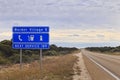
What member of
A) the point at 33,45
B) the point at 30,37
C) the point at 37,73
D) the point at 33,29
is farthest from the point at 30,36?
the point at 37,73

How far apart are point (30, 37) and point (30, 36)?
104 mm

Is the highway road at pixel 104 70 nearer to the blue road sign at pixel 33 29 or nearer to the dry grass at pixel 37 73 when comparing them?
the dry grass at pixel 37 73

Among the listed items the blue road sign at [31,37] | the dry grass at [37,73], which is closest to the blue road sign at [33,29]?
the blue road sign at [31,37]

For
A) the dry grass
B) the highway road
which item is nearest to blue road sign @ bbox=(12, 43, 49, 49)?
the dry grass

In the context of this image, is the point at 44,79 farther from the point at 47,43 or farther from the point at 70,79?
the point at 47,43

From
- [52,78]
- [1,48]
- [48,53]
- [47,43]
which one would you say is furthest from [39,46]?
[48,53]

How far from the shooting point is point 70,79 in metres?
19.8

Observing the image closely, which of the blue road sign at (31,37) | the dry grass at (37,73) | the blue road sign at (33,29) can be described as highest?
the blue road sign at (33,29)

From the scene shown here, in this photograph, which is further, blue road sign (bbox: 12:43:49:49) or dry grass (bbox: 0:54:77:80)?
blue road sign (bbox: 12:43:49:49)

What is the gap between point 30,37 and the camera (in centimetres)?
2509

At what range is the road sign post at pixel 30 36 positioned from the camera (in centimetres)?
2489

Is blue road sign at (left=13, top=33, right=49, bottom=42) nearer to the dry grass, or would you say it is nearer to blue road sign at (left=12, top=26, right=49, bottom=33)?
blue road sign at (left=12, top=26, right=49, bottom=33)

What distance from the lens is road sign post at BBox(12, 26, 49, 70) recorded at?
24891 mm

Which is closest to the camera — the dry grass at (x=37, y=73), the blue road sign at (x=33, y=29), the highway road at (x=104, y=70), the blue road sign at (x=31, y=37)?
the dry grass at (x=37, y=73)
